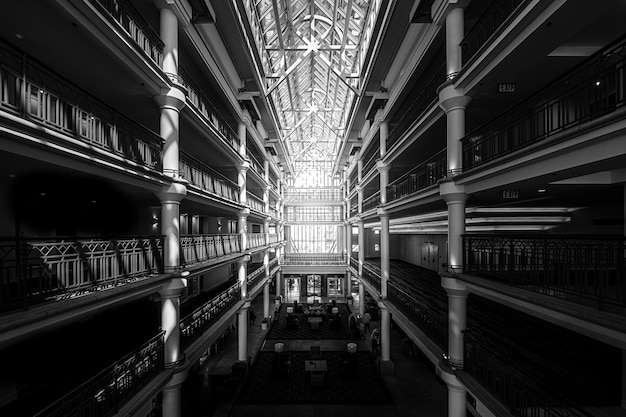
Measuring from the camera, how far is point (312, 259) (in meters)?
37.1

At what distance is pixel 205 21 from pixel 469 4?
7.39m

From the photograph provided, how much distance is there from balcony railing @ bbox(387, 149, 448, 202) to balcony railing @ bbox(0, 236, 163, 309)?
882cm

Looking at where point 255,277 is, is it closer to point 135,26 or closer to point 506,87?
point 135,26

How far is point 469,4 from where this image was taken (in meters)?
8.84

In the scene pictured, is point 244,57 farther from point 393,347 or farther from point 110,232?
point 393,347

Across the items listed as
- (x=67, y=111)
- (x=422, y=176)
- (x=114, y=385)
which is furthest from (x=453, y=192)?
Result: (x=67, y=111)

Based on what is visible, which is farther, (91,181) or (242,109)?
(242,109)

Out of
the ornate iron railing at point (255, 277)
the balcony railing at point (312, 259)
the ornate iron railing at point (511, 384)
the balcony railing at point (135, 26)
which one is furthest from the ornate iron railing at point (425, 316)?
the balcony railing at point (312, 259)

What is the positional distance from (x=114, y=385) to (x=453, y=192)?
855 cm

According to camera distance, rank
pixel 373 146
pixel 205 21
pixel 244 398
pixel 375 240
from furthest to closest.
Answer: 1. pixel 375 240
2. pixel 373 146
3. pixel 244 398
4. pixel 205 21

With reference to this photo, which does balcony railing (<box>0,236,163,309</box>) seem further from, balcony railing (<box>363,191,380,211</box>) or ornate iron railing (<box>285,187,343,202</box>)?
ornate iron railing (<box>285,187,343,202</box>)

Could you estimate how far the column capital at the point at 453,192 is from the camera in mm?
8797

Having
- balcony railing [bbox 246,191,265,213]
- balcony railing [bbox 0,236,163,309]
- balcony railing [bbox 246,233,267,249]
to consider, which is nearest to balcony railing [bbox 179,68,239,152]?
balcony railing [bbox 0,236,163,309]

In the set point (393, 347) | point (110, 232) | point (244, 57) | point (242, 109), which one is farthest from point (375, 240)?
point (110, 232)
